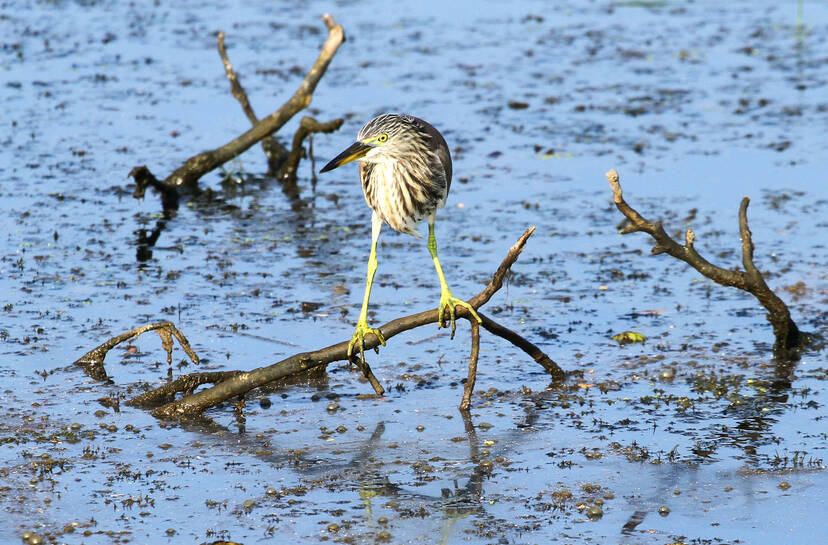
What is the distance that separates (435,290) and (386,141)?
273cm

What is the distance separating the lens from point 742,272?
8820 millimetres

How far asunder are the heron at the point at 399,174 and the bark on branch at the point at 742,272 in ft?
3.74

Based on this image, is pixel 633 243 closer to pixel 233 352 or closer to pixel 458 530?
pixel 233 352

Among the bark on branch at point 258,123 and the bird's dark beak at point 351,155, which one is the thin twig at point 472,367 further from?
the bark on branch at point 258,123

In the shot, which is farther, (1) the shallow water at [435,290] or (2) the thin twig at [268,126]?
(2) the thin twig at [268,126]

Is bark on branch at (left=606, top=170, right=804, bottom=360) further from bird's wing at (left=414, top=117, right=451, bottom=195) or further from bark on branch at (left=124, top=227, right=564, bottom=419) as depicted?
bird's wing at (left=414, top=117, right=451, bottom=195)

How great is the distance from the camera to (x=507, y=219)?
12344 millimetres

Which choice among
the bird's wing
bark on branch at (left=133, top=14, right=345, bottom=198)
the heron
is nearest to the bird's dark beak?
the heron

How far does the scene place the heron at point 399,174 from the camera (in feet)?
26.4

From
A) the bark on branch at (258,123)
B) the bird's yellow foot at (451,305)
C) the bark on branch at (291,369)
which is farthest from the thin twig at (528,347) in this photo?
the bark on branch at (258,123)

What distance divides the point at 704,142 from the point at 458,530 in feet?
29.8

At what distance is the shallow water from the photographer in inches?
278

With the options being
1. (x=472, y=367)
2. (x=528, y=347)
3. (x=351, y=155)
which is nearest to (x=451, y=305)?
(x=472, y=367)

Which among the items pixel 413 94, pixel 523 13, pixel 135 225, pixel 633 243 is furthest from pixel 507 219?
pixel 523 13
